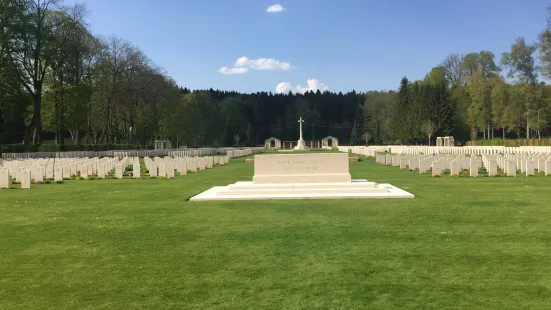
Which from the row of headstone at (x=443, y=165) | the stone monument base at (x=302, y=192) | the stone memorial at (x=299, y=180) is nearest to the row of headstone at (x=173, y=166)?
the stone memorial at (x=299, y=180)

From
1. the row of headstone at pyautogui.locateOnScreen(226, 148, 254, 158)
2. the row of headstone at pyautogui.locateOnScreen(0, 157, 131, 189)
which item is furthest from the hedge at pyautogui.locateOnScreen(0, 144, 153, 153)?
the row of headstone at pyautogui.locateOnScreen(0, 157, 131, 189)

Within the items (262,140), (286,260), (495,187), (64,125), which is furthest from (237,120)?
(286,260)

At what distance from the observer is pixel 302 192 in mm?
13016

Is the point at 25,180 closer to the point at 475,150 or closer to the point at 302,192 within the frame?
A: the point at 302,192

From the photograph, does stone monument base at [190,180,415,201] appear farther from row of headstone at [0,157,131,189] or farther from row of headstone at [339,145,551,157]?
row of headstone at [339,145,551,157]

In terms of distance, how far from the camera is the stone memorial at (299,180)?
12.9 m

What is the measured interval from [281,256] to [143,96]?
49.8 metres

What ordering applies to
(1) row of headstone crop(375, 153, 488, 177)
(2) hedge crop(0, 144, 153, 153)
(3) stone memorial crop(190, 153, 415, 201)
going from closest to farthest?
(3) stone memorial crop(190, 153, 415, 201)
(1) row of headstone crop(375, 153, 488, 177)
(2) hedge crop(0, 144, 153, 153)

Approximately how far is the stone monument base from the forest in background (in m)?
29.8

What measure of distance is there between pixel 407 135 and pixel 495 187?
61949 millimetres

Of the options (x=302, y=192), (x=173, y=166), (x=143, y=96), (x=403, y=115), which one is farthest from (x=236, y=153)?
(x=403, y=115)

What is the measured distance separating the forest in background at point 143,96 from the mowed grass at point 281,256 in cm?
3266

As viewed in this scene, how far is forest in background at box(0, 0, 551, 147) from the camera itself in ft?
126

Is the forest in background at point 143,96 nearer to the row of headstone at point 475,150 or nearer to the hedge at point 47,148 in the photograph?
the hedge at point 47,148
